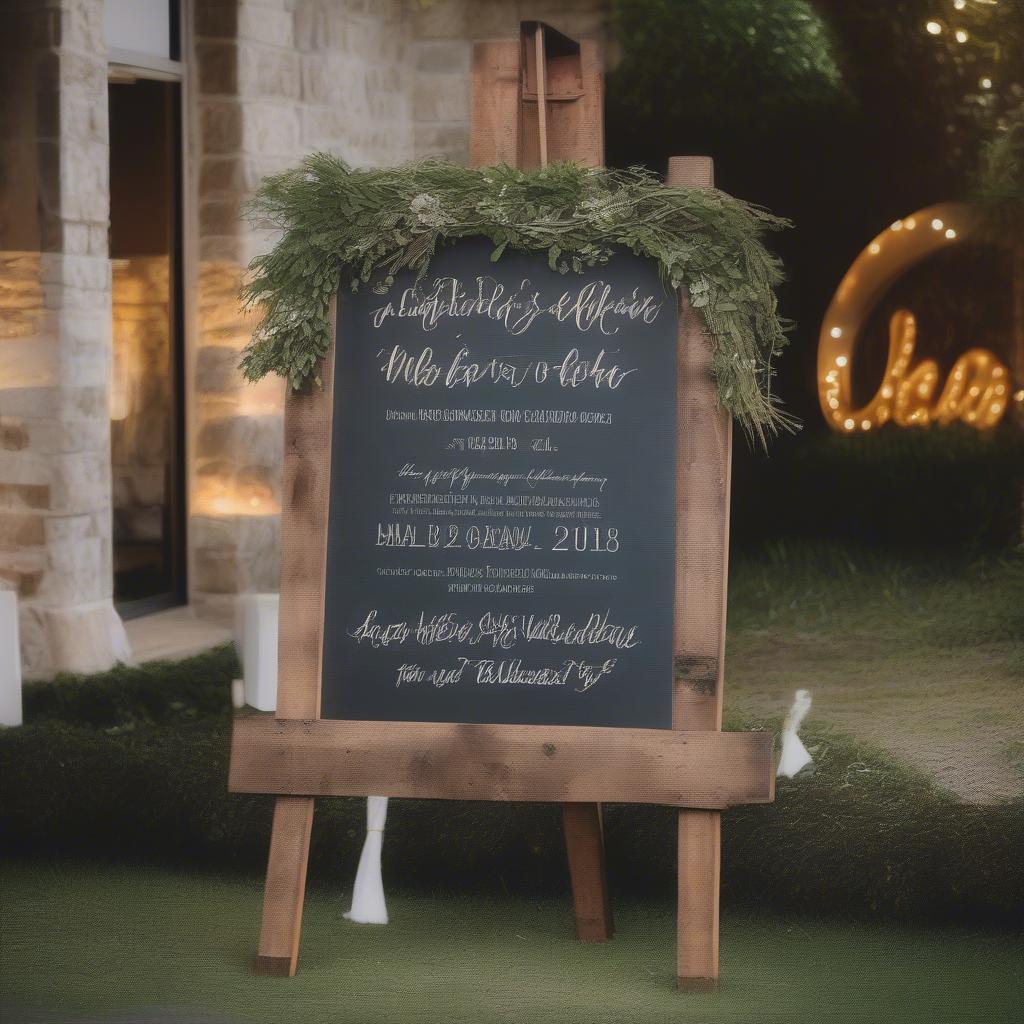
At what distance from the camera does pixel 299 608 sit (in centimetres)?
326

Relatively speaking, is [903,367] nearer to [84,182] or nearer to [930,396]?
[930,396]

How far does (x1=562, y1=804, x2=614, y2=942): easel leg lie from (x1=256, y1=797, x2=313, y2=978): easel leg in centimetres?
65

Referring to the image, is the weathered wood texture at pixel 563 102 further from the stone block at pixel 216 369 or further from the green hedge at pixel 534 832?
the stone block at pixel 216 369

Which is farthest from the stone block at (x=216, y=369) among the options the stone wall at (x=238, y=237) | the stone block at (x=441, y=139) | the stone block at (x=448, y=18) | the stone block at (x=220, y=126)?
the stone block at (x=448, y=18)

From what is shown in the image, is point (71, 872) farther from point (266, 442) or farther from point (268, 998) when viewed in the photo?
point (266, 442)

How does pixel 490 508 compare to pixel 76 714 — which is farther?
pixel 76 714

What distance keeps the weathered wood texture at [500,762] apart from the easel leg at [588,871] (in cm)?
45

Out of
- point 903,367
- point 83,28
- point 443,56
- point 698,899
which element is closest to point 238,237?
point 83,28

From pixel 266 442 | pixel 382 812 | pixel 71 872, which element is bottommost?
pixel 71 872

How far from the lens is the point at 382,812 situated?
375cm

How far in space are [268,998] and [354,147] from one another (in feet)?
14.2

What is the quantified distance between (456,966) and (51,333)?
2636 millimetres

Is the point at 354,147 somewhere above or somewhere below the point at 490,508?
above

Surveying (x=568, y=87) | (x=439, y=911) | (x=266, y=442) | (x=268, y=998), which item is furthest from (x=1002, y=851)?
(x=266, y=442)
